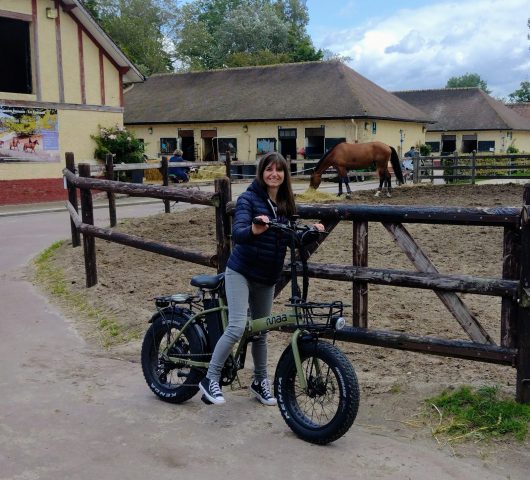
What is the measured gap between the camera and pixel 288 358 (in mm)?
4039

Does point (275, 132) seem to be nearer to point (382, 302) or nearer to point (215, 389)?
point (382, 302)

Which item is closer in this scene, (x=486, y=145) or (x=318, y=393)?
(x=318, y=393)

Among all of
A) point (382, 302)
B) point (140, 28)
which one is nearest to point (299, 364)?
point (382, 302)

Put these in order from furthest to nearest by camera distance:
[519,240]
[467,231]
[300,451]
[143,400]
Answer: [467,231], [143,400], [519,240], [300,451]

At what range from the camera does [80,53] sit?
2198cm

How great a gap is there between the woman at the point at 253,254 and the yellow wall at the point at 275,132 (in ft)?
104

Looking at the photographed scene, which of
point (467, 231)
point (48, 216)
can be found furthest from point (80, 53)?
point (467, 231)

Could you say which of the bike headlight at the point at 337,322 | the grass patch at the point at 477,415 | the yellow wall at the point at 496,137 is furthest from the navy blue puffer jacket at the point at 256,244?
the yellow wall at the point at 496,137

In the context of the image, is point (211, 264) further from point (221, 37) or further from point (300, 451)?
point (221, 37)

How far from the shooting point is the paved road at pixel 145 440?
140 inches

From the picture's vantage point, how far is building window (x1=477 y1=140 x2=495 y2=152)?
5169 centimetres

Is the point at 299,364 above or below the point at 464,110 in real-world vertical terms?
below

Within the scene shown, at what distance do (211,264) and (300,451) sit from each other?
97.2 inches

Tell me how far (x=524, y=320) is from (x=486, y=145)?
51249 mm
